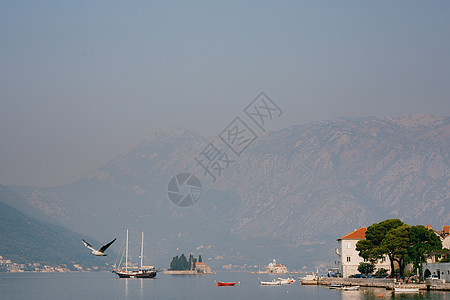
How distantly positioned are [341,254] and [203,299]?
152 ft

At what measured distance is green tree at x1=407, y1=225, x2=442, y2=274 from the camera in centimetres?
11344

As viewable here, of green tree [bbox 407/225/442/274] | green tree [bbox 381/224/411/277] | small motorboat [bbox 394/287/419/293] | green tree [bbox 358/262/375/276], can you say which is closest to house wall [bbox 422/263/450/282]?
green tree [bbox 407/225/442/274]

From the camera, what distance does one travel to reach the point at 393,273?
424ft

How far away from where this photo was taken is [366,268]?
481 feet

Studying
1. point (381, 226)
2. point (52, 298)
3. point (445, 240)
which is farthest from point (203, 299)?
point (445, 240)

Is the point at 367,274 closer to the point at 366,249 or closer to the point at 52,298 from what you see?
the point at 366,249

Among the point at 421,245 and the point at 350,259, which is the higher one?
the point at 350,259

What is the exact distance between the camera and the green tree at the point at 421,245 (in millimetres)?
113438

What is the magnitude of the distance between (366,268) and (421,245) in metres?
34.1

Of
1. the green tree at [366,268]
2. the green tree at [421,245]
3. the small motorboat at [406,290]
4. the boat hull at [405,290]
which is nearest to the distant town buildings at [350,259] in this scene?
the green tree at [366,268]

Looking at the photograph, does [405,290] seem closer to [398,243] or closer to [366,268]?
[398,243]

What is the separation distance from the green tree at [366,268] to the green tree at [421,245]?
29.7m

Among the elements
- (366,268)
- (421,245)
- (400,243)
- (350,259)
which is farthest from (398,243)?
(350,259)

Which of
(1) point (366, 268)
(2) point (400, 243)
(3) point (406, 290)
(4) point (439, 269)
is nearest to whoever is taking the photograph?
(3) point (406, 290)
